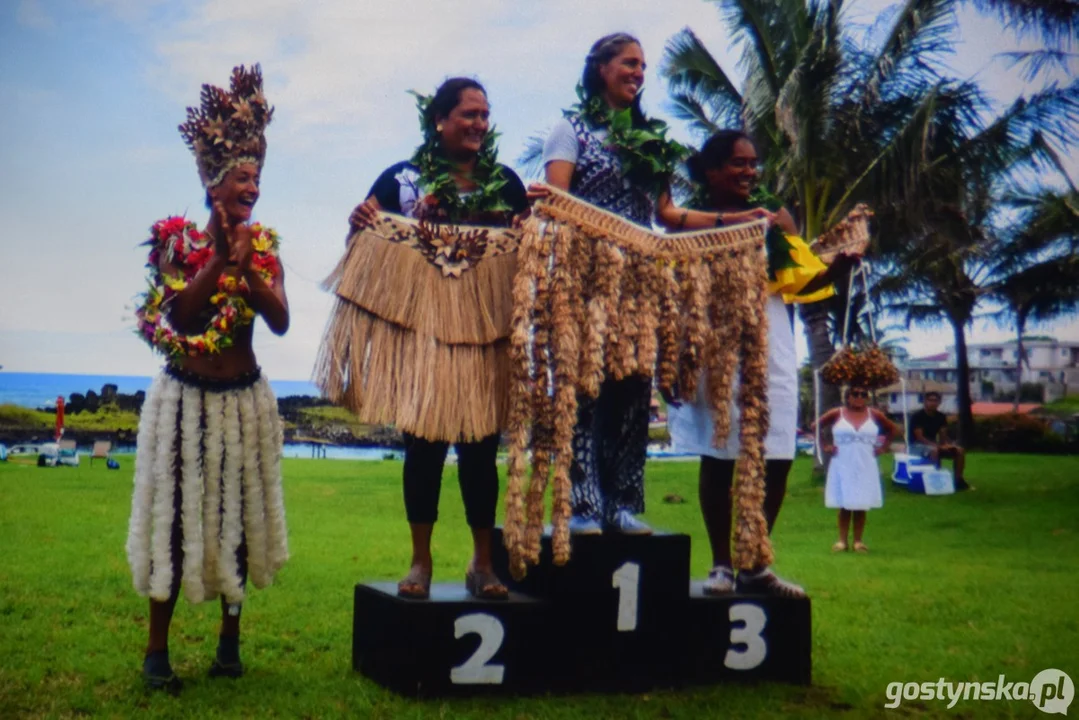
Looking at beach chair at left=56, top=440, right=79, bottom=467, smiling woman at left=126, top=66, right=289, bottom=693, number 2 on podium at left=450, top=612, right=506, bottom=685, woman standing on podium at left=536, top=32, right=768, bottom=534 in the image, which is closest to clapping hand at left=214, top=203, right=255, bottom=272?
smiling woman at left=126, top=66, right=289, bottom=693

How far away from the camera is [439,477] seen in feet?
11.0

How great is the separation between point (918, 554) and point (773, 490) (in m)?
4.60

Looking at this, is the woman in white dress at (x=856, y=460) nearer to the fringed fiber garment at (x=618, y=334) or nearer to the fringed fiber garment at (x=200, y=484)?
the fringed fiber garment at (x=618, y=334)

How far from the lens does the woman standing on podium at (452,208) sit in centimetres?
331

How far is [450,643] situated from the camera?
3.23m

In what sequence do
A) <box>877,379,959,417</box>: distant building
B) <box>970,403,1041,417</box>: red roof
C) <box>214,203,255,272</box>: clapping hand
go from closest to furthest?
1. <box>214,203,255,272</box>: clapping hand
2. <box>970,403,1041,417</box>: red roof
3. <box>877,379,959,417</box>: distant building

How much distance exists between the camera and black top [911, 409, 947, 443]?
12.7 m

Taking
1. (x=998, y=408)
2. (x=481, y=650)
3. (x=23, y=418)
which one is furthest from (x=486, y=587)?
(x=998, y=408)

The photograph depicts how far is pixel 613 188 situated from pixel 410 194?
63 cm

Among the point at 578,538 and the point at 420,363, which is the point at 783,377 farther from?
the point at 420,363

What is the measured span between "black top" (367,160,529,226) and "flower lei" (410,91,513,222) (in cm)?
3

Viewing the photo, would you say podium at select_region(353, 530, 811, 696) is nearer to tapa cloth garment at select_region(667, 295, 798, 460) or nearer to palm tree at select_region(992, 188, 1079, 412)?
tapa cloth garment at select_region(667, 295, 798, 460)

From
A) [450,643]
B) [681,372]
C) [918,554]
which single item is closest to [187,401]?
[450,643]

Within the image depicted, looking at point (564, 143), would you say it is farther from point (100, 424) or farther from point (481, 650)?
point (100, 424)
